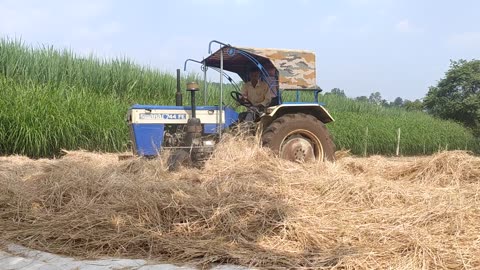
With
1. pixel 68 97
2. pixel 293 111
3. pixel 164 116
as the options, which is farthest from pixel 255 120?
pixel 68 97

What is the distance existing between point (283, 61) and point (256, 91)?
0.69 metres

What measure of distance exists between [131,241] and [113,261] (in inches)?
11.7

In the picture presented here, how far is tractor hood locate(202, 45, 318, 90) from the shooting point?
6.65 m

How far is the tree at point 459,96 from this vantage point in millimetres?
25328

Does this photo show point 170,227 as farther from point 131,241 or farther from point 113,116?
point 113,116

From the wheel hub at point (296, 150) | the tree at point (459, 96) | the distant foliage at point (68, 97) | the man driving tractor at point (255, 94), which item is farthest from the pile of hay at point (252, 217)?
the tree at point (459, 96)

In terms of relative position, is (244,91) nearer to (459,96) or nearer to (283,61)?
(283,61)

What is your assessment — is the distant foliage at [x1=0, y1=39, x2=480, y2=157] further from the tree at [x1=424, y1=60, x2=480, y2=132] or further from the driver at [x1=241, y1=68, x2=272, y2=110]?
the tree at [x1=424, y1=60, x2=480, y2=132]

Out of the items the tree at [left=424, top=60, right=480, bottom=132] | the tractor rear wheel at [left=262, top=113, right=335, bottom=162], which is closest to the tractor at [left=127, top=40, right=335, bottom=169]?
the tractor rear wheel at [left=262, top=113, right=335, bottom=162]

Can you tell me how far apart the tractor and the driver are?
0.38ft

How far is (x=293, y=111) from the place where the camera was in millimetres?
7012

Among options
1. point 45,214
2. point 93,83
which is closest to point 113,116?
point 93,83

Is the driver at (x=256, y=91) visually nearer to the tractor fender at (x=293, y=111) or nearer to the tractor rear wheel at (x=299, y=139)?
the tractor fender at (x=293, y=111)

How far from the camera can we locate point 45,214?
4.12 m
